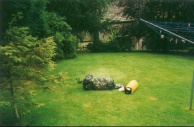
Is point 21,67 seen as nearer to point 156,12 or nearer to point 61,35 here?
point 61,35

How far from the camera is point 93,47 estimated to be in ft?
77.2

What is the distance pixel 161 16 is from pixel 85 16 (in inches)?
305

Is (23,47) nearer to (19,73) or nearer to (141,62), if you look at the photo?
(19,73)

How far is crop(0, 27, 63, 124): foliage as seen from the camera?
7.01 metres

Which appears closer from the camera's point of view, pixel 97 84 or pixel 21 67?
pixel 21 67

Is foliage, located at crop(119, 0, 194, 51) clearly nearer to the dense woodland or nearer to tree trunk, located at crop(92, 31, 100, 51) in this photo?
the dense woodland

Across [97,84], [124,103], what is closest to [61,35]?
[97,84]

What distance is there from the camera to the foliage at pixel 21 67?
701 cm

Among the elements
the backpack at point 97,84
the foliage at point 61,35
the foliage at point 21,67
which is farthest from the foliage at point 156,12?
the foliage at point 21,67

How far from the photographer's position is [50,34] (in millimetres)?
16250

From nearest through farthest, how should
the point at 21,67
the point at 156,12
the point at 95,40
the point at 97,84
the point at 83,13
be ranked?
1. the point at 21,67
2. the point at 97,84
3. the point at 156,12
4. the point at 83,13
5. the point at 95,40

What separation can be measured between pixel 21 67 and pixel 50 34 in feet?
31.1

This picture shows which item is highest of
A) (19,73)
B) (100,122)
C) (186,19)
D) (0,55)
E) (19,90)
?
(186,19)

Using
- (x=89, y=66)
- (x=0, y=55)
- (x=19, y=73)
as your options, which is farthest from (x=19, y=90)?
(x=89, y=66)
